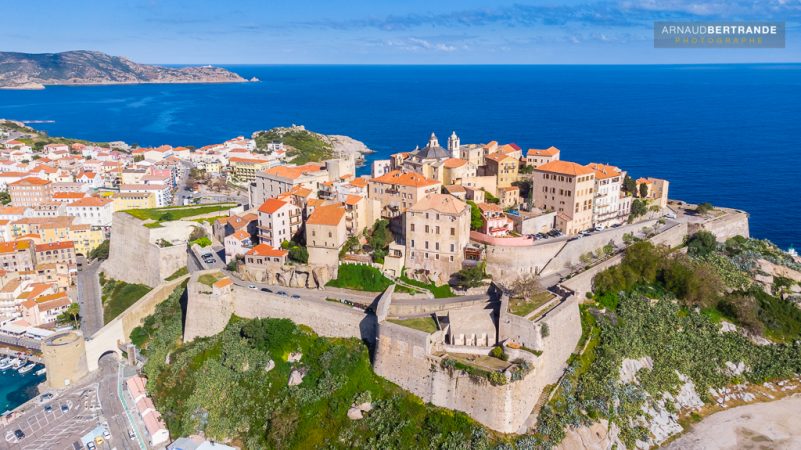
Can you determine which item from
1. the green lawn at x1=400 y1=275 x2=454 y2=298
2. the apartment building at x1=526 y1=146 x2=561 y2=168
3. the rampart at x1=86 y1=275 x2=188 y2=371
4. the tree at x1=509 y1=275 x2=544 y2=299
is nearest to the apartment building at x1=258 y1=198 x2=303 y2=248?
the rampart at x1=86 y1=275 x2=188 y2=371

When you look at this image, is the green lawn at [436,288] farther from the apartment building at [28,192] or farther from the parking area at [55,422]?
the apartment building at [28,192]

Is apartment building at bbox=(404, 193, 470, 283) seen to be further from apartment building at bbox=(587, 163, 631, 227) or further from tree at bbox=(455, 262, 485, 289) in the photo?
apartment building at bbox=(587, 163, 631, 227)

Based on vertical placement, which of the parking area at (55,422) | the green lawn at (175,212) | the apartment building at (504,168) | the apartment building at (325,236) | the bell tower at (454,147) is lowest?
the parking area at (55,422)

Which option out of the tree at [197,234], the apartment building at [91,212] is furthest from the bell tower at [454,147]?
the apartment building at [91,212]

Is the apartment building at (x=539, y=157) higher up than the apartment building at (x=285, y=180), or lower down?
higher up

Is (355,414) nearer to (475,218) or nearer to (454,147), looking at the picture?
(475,218)

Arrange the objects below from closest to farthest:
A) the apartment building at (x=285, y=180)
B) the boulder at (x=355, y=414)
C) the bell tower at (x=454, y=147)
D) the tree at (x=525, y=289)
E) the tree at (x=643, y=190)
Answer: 1. the boulder at (x=355, y=414)
2. the tree at (x=525, y=289)
3. the apartment building at (x=285, y=180)
4. the tree at (x=643, y=190)
5. the bell tower at (x=454, y=147)
